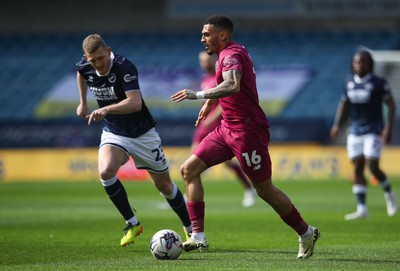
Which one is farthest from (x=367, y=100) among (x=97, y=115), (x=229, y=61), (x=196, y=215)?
(x=97, y=115)

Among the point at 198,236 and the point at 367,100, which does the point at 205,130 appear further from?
the point at 198,236

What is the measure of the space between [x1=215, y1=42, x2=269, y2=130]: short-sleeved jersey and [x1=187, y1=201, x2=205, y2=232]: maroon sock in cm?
111

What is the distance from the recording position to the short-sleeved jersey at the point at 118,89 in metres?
9.84

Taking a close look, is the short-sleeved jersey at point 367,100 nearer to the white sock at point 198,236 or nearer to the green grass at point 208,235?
the green grass at point 208,235

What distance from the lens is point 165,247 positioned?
28.5 feet

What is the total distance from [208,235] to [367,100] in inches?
175

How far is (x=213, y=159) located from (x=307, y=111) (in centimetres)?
2566

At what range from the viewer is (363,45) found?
1458 inches

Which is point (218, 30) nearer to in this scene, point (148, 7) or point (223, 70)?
point (223, 70)

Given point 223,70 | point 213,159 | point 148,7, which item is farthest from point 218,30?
point 148,7

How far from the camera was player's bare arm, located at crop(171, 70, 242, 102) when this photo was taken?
819cm

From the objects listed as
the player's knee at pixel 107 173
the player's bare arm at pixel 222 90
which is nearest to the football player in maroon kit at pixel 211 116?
the player's knee at pixel 107 173

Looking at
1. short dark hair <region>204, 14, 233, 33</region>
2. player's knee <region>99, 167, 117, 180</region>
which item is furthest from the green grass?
short dark hair <region>204, 14, 233, 33</region>

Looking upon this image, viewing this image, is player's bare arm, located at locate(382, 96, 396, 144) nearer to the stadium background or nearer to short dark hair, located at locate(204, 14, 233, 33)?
short dark hair, located at locate(204, 14, 233, 33)
